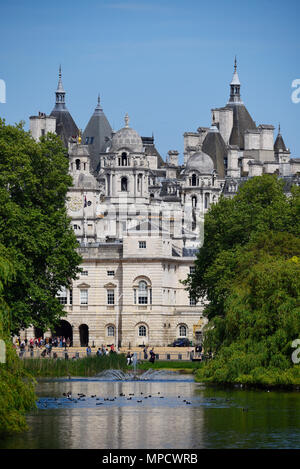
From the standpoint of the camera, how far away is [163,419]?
49.2 metres

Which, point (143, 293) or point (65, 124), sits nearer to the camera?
point (143, 293)

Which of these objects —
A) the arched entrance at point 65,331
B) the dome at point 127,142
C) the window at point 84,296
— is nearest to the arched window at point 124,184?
the dome at point 127,142

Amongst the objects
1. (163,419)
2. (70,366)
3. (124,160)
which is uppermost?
(124,160)

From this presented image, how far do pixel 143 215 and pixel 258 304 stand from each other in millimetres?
80743

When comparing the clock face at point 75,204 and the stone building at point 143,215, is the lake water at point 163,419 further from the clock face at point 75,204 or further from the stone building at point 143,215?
the clock face at point 75,204

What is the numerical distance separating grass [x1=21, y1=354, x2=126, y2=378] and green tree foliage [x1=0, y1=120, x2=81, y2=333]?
224 cm

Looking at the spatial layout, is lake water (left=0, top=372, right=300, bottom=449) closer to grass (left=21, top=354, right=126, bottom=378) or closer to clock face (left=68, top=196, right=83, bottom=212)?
grass (left=21, top=354, right=126, bottom=378)

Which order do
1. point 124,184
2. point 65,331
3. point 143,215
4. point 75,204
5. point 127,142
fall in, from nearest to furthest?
point 65,331
point 143,215
point 75,204
point 124,184
point 127,142

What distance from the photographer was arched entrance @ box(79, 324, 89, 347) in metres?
119

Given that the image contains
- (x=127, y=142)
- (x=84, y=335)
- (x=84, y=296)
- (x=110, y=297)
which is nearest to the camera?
(x=110, y=297)

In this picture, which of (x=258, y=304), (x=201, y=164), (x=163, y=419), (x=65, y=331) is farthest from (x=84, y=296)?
(x=163, y=419)

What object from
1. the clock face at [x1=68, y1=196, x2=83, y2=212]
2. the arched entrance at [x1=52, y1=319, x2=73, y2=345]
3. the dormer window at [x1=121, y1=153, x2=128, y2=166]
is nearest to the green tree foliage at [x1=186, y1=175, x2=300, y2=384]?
the arched entrance at [x1=52, y1=319, x2=73, y2=345]

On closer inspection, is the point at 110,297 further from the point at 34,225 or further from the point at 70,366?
the point at 34,225

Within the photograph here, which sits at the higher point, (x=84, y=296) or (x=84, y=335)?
(x=84, y=296)
